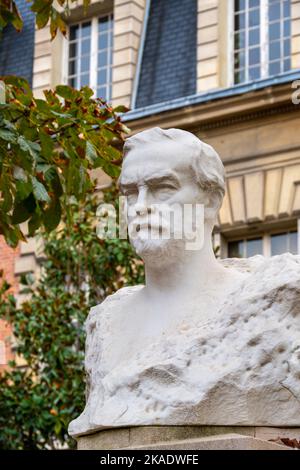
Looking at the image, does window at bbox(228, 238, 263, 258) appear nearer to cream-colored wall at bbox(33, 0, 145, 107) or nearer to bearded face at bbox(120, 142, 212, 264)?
cream-colored wall at bbox(33, 0, 145, 107)

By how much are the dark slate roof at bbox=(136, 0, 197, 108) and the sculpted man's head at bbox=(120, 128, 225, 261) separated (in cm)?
1656

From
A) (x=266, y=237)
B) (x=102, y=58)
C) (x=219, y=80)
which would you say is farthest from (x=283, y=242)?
(x=102, y=58)

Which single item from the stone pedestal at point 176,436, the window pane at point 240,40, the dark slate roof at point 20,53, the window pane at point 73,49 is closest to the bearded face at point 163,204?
the stone pedestal at point 176,436

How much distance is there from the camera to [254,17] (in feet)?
79.2

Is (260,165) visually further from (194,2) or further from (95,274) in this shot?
(95,274)

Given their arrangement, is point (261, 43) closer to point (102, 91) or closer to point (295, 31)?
point (295, 31)

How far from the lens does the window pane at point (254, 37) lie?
78.3ft

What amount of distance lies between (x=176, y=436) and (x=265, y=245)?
15.3 meters

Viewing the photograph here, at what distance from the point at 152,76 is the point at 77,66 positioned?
2159 millimetres

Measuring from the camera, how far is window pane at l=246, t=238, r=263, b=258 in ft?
72.4

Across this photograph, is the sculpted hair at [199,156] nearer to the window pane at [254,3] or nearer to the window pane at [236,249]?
the window pane at [236,249]

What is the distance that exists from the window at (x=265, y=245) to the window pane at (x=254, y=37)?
3557 millimetres

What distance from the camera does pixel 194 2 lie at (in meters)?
24.8

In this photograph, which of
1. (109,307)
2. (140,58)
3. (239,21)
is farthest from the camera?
(140,58)
